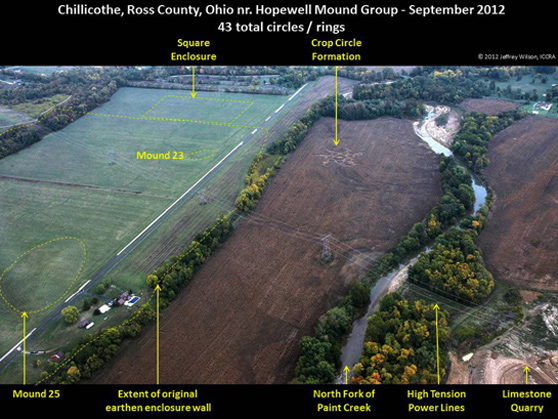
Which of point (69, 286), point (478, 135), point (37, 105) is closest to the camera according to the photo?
point (69, 286)

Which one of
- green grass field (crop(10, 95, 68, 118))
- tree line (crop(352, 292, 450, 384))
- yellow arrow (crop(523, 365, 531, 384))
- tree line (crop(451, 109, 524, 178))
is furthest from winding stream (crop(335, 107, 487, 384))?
green grass field (crop(10, 95, 68, 118))

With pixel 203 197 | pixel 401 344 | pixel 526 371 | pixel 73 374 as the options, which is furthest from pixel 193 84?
pixel 526 371

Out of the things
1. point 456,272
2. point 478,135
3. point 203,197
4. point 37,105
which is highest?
point 37,105

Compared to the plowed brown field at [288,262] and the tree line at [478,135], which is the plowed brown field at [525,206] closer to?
the tree line at [478,135]

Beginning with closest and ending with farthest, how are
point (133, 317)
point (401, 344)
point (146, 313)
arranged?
point (401, 344), point (146, 313), point (133, 317)

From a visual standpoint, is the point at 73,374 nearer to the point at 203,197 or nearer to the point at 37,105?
the point at 203,197

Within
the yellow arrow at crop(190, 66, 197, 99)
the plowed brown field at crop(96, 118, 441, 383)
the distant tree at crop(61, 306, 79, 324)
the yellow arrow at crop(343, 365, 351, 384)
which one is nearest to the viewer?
the yellow arrow at crop(343, 365, 351, 384)

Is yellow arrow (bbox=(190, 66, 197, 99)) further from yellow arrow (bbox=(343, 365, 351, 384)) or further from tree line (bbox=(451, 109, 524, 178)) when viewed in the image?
yellow arrow (bbox=(343, 365, 351, 384))
